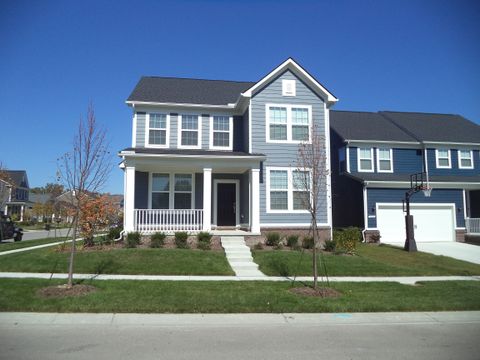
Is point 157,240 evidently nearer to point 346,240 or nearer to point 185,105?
point 185,105

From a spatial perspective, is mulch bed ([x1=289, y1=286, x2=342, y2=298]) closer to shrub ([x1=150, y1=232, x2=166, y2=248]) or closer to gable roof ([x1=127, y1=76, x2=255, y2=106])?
shrub ([x1=150, y1=232, x2=166, y2=248])

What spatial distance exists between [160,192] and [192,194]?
1583mm

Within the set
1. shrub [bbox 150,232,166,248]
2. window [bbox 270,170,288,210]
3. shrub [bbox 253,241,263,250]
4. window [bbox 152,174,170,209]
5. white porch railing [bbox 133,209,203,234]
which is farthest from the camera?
window [bbox 152,174,170,209]

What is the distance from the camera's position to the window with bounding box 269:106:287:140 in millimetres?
17938

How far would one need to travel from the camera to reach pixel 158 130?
61.5 feet

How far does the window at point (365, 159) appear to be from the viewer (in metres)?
24.0

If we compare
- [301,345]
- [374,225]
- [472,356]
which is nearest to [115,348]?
[301,345]

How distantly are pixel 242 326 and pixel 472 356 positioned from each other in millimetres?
3700

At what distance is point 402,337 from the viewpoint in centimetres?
648

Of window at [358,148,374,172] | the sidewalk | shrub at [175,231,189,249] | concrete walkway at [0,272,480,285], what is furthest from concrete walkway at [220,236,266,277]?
window at [358,148,374,172]

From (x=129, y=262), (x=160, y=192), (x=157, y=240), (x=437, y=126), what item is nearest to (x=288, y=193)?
(x=160, y=192)

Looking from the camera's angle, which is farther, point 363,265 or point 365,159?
point 365,159

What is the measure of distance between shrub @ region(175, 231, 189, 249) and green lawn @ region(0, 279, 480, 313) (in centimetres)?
457

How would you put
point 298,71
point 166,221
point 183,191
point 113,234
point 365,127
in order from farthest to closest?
point 365,127 < point 183,191 < point 298,71 < point 166,221 < point 113,234
